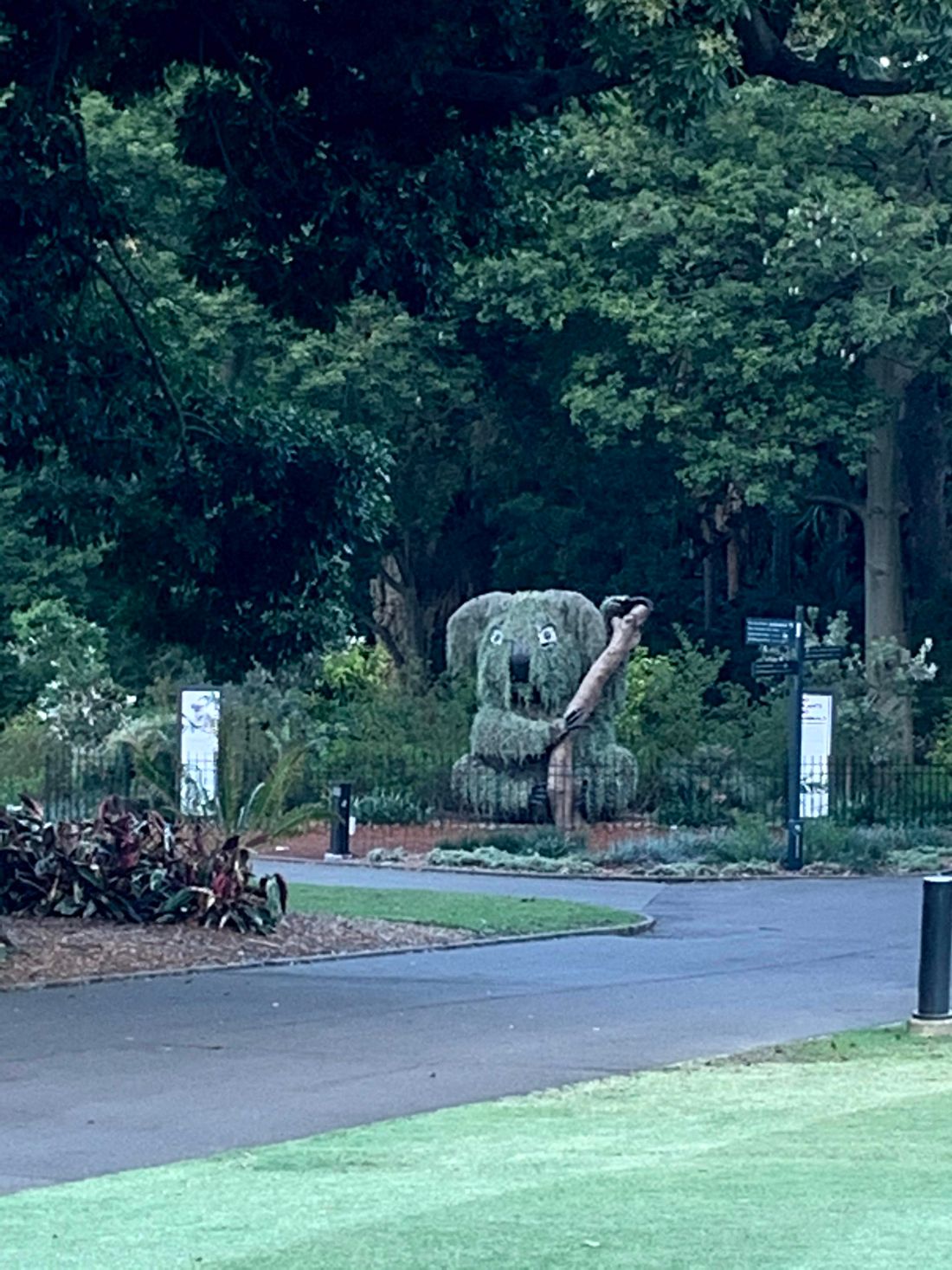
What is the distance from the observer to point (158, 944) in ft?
61.5

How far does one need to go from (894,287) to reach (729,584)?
14.9m

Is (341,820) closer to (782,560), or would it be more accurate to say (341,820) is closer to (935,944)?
(935,944)

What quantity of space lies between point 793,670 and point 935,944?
16179 millimetres

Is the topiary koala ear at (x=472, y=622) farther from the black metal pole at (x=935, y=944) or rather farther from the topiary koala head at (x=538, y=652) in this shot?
the black metal pole at (x=935, y=944)

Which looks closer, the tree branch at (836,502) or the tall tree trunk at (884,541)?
the tall tree trunk at (884,541)

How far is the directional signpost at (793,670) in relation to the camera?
29531 mm

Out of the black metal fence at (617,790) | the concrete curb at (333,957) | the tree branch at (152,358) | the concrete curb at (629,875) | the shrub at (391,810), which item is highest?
the tree branch at (152,358)

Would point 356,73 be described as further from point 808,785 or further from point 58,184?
point 808,785

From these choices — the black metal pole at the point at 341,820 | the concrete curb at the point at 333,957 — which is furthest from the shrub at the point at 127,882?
the black metal pole at the point at 341,820

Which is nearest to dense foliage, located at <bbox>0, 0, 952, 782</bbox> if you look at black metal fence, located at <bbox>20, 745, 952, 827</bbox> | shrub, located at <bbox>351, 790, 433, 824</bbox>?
black metal fence, located at <bbox>20, 745, 952, 827</bbox>

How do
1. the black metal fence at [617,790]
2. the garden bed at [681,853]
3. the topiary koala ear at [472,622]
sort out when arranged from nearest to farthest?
the garden bed at [681,853] → the black metal fence at [617,790] → the topiary koala ear at [472,622]

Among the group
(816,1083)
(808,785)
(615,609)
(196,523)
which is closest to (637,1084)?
(816,1083)

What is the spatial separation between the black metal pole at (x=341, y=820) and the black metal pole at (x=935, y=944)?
58.3 feet

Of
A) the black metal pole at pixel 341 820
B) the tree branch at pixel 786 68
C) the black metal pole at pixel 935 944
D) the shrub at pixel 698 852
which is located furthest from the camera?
the black metal pole at pixel 341 820
